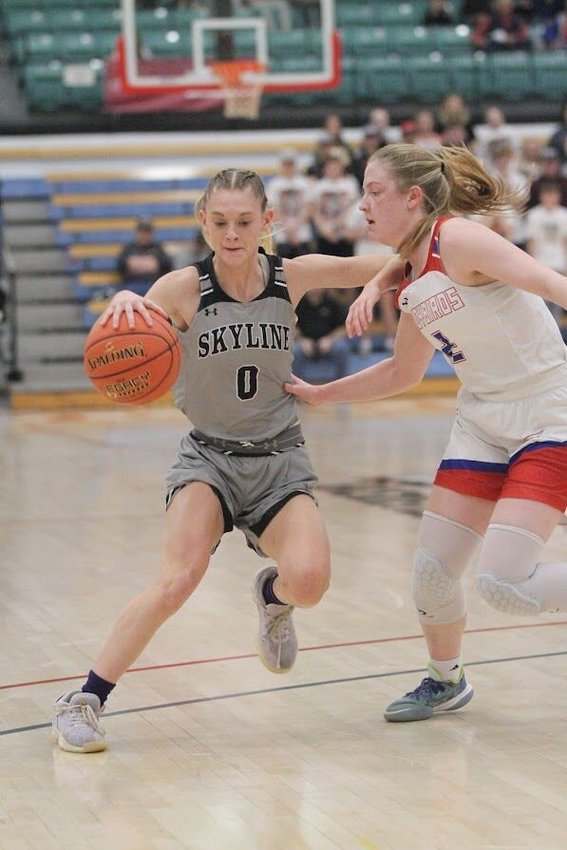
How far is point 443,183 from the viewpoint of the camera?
14.0 ft

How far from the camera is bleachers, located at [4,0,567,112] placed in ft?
58.6

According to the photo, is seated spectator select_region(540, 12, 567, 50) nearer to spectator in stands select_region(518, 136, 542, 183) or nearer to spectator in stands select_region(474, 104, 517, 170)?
spectator in stands select_region(474, 104, 517, 170)

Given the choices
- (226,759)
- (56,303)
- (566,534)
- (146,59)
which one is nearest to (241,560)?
(566,534)

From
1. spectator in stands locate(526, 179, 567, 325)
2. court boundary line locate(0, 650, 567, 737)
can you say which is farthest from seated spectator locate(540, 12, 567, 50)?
court boundary line locate(0, 650, 567, 737)

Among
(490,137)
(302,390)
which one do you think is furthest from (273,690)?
(490,137)

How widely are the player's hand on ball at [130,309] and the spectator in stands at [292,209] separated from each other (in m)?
→ 10.1

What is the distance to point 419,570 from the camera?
13.8 feet

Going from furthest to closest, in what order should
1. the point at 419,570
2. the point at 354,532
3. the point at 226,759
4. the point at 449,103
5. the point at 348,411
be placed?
the point at 449,103 < the point at 348,411 < the point at 354,532 < the point at 419,570 < the point at 226,759

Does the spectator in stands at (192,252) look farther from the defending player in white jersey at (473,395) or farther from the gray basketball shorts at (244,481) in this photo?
the defending player in white jersey at (473,395)

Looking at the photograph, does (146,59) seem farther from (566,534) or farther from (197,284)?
(197,284)

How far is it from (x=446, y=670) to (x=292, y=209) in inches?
414

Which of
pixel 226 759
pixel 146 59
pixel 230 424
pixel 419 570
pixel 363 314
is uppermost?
pixel 146 59

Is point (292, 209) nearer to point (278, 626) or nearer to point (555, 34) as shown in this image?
point (555, 34)

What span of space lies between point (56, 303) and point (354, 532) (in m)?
9.21
